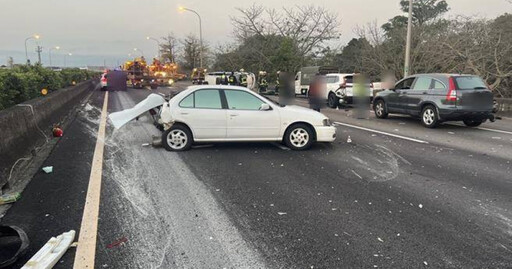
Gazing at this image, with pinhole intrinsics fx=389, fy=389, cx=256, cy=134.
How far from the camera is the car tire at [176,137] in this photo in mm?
8203

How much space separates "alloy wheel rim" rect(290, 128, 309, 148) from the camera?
27.6ft

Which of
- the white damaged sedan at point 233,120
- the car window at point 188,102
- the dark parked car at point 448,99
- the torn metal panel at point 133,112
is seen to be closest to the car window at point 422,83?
the dark parked car at point 448,99

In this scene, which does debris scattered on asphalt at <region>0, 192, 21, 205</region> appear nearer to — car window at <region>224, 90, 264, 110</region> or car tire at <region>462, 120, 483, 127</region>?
car window at <region>224, 90, 264, 110</region>

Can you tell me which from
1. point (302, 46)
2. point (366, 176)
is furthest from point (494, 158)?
point (302, 46)

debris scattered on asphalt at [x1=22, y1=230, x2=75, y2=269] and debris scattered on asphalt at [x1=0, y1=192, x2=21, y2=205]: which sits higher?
debris scattered on asphalt at [x1=0, y1=192, x2=21, y2=205]

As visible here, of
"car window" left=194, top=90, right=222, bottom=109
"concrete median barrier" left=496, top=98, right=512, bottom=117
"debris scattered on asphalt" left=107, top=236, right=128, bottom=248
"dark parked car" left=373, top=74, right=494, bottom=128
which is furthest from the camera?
"concrete median barrier" left=496, top=98, right=512, bottom=117

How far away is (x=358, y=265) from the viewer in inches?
137

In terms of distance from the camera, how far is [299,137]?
841 centimetres

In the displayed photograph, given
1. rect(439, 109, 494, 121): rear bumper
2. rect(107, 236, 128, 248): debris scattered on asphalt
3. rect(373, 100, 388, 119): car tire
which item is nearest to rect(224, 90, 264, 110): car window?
rect(107, 236, 128, 248): debris scattered on asphalt

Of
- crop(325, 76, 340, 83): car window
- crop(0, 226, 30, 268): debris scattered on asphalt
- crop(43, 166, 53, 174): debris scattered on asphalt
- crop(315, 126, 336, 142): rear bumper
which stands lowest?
crop(0, 226, 30, 268): debris scattered on asphalt

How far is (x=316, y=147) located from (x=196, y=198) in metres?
4.22

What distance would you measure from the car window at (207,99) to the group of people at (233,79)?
1597 centimetres

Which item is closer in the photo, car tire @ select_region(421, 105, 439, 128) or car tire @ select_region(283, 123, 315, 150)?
car tire @ select_region(283, 123, 315, 150)

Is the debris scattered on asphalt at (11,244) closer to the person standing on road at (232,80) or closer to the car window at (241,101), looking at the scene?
the car window at (241,101)
